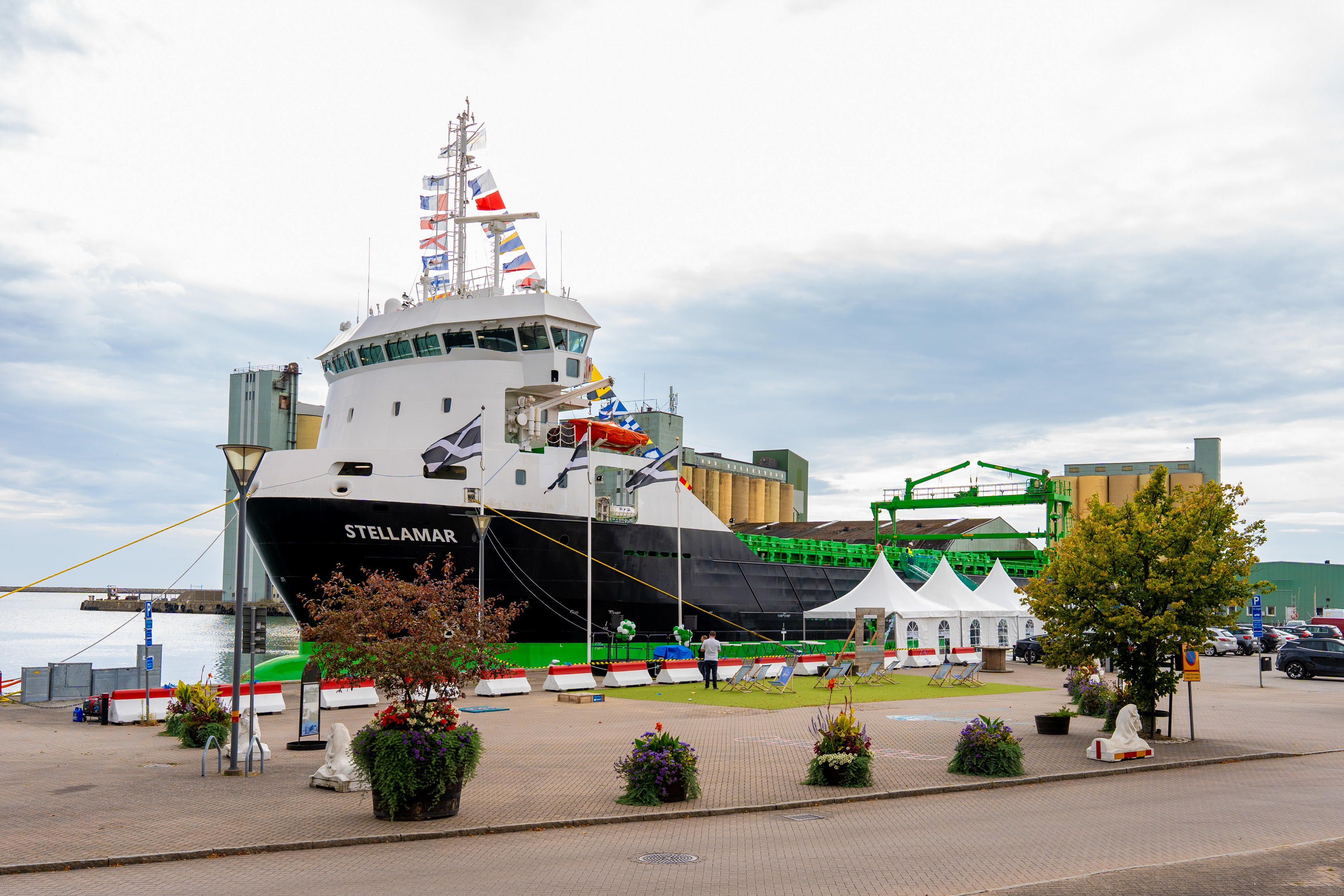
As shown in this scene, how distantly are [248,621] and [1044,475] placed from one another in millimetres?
48365

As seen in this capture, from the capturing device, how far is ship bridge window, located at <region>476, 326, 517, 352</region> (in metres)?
32.6

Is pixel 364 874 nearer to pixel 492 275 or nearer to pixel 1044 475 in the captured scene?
pixel 492 275

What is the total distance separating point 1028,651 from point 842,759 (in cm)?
2727

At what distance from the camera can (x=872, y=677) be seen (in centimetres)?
2862

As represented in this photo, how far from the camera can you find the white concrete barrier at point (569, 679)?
84.6ft

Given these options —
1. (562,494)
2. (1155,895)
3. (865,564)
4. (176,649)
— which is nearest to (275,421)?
(176,649)

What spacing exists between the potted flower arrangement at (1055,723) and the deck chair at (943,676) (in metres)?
8.92

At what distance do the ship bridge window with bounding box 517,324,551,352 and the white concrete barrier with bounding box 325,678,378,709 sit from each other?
13300 mm

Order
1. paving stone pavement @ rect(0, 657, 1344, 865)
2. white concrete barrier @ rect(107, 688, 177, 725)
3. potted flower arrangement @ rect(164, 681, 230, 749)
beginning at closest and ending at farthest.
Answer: paving stone pavement @ rect(0, 657, 1344, 865) → potted flower arrangement @ rect(164, 681, 230, 749) → white concrete barrier @ rect(107, 688, 177, 725)

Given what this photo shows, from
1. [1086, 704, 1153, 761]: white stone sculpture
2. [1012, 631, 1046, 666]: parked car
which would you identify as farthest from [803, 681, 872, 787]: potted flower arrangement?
[1012, 631, 1046, 666]: parked car

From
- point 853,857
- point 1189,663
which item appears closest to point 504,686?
point 1189,663

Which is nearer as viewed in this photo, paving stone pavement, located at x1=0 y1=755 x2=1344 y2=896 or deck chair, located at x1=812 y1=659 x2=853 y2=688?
paving stone pavement, located at x1=0 y1=755 x2=1344 y2=896

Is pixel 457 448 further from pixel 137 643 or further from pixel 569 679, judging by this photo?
pixel 137 643

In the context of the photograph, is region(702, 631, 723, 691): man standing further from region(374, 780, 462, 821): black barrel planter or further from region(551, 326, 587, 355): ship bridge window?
region(374, 780, 462, 821): black barrel planter
